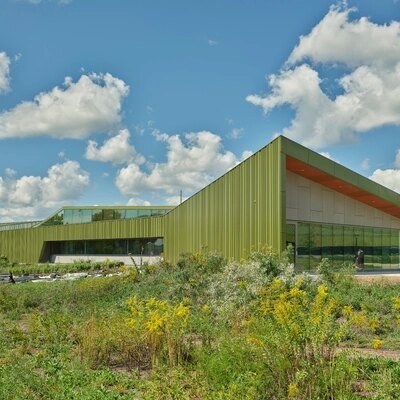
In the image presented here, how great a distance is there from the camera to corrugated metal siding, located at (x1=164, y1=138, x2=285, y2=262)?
2095 cm

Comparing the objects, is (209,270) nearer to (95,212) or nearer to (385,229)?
(385,229)

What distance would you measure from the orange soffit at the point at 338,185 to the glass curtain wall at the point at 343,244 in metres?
1.70

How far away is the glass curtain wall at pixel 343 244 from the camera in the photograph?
25.1 m

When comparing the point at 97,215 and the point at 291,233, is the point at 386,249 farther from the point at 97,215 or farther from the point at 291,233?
the point at 97,215

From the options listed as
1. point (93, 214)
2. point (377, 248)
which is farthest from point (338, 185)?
point (93, 214)

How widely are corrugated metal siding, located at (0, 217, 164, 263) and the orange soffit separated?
54.0ft

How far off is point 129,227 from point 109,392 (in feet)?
116

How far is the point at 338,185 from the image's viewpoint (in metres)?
26.0

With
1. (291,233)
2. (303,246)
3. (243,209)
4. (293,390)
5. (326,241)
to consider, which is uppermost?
(243,209)

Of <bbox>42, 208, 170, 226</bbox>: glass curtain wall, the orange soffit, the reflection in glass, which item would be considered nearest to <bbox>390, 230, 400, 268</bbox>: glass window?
the orange soffit

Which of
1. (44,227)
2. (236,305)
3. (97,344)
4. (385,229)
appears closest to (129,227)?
(44,227)

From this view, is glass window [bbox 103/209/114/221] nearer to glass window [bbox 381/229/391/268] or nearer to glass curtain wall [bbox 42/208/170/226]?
glass curtain wall [bbox 42/208/170/226]

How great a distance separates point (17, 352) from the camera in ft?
30.1

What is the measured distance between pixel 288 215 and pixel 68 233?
28.1 metres
